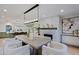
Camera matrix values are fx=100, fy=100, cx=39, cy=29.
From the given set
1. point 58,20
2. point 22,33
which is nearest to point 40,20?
point 58,20

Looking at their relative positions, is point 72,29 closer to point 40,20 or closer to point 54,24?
point 54,24

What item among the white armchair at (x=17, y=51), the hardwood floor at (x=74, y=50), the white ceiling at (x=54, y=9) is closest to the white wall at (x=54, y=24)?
the white ceiling at (x=54, y=9)

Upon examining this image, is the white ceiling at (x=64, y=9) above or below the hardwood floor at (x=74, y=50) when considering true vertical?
above

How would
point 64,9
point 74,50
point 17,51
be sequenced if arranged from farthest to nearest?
1. point 64,9
2. point 74,50
3. point 17,51

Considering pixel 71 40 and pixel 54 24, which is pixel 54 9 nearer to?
pixel 54 24

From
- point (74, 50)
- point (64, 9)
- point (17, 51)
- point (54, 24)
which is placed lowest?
point (74, 50)

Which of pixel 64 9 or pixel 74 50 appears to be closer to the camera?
pixel 74 50

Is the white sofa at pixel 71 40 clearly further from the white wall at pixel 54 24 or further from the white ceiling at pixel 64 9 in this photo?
the white ceiling at pixel 64 9

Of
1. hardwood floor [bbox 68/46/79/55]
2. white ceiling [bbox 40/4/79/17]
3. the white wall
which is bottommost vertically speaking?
hardwood floor [bbox 68/46/79/55]

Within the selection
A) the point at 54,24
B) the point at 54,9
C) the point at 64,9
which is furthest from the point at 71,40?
the point at 54,9

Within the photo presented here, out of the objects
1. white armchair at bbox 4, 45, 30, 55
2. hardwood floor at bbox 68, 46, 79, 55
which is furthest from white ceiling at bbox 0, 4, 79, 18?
white armchair at bbox 4, 45, 30, 55

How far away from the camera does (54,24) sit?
8.73 feet

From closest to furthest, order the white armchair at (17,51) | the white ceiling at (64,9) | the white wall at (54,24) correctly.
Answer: the white armchair at (17,51) → the white ceiling at (64,9) → the white wall at (54,24)

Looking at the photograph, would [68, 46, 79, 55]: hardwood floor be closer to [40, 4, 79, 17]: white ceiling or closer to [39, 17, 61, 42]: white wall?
[39, 17, 61, 42]: white wall
